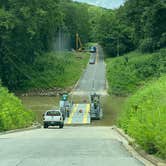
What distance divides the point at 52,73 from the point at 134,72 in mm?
13777

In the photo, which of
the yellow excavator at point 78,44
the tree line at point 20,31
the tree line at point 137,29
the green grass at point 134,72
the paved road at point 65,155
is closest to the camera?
the paved road at point 65,155

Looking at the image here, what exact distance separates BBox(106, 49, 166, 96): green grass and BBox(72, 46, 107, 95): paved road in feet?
4.77

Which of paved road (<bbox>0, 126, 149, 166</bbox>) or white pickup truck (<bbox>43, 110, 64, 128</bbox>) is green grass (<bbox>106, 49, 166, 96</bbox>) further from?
paved road (<bbox>0, 126, 149, 166</bbox>)

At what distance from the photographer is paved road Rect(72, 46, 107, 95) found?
278 ft

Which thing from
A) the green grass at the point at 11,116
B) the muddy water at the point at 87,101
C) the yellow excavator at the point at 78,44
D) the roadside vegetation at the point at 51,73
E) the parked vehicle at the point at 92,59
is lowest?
the muddy water at the point at 87,101

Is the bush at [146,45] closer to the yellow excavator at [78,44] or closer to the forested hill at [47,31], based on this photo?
the forested hill at [47,31]

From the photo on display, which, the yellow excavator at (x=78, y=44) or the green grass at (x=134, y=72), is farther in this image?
the yellow excavator at (x=78, y=44)

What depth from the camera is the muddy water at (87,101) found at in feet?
191

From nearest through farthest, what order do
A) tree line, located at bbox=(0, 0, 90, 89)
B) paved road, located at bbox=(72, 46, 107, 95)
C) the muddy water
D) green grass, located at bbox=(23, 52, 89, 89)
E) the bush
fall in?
1. the muddy water
2. tree line, located at bbox=(0, 0, 90, 89)
3. paved road, located at bbox=(72, 46, 107, 95)
4. green grass, located at bbox=(23, 52, 89, 89)
5. the bush

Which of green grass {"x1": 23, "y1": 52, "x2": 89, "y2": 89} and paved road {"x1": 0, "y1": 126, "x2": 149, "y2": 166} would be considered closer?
paved road {"x1": 0, "y1": 126, "x2": 149, "y2": 166}

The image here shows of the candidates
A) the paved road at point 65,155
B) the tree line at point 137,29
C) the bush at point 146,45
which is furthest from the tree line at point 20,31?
the paved road at point 65,155

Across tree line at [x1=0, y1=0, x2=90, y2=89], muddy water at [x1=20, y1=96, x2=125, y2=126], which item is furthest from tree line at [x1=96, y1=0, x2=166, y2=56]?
muddy water at [x1=20, y1=96, x2=125, y2=126]

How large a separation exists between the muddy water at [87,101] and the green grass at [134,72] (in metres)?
7.58

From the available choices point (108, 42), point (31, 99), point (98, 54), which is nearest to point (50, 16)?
point (31, 99)
